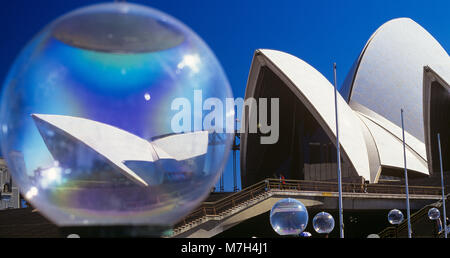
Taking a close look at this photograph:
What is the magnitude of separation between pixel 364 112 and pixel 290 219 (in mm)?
34628

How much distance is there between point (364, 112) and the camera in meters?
40.0

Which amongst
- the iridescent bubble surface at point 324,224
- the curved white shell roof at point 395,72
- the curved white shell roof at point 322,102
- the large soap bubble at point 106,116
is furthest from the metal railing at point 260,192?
the large soap bubble at point 106,116

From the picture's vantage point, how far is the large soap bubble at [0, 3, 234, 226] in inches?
63.9

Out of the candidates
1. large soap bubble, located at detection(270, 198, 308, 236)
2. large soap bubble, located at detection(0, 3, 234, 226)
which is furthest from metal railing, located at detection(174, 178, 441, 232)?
large soap bubble, located at detection(0, 3, 234, 226)

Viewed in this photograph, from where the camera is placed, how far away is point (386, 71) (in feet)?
136

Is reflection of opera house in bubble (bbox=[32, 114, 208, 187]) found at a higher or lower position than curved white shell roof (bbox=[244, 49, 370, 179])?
lower

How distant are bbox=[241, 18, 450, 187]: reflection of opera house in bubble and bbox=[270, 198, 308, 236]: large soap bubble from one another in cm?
2227

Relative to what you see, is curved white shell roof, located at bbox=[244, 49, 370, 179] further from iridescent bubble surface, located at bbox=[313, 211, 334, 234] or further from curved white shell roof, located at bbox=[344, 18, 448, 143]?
iridescent bubble surface, located at bbox=[313, 211, 334, 234]

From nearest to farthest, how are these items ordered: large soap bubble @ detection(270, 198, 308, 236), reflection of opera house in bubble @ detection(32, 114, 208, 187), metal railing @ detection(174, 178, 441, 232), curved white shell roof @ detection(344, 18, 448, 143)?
reflection of opera house in bubble @ detection(32, 114, 208, 187), large soap bubble @ detection(270, 198, 308, 236), metal railing @ detection(174, 178, 441, 232), curved white shell roof @ detection(344, 18, 448, 143)

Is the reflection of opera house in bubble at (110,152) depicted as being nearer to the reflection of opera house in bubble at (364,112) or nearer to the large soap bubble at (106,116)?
the large soap bubble at (106,116)

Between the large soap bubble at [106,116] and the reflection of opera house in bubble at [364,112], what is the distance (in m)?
27.6

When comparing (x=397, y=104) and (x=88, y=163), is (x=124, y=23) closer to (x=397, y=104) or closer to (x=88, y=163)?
(x=88, y=163)
